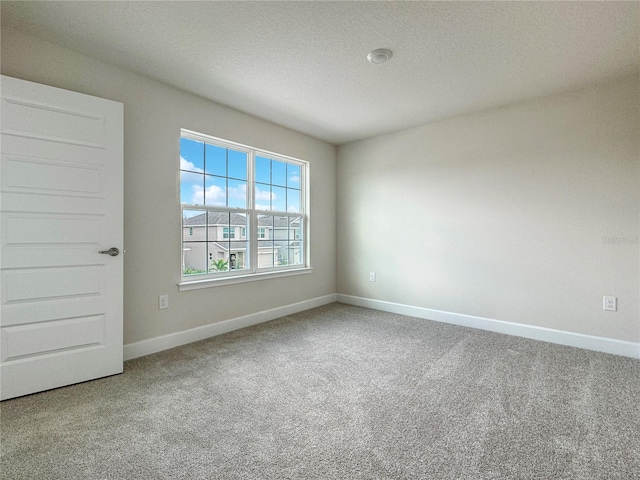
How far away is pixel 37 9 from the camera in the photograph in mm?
1879

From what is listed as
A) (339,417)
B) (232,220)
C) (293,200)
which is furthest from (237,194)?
(339,417)

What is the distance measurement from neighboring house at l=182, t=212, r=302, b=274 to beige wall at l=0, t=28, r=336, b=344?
195 mm

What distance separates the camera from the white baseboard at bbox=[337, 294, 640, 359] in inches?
106

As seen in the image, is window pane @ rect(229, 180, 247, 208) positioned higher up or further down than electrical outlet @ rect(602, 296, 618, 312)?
higher up

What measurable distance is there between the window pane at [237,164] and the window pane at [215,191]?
168 mm

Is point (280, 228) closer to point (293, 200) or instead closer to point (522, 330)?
point (293, 200)

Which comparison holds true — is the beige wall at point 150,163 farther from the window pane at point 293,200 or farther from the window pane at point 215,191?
the window pane at point 293,200

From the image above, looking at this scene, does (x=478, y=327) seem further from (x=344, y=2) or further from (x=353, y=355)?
(x=344, y=2)

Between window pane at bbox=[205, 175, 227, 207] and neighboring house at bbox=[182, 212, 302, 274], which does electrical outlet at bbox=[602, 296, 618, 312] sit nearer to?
neighboring house at bbox=[182, 212, 302, 274]

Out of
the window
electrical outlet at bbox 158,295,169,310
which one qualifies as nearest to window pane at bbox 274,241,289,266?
the window

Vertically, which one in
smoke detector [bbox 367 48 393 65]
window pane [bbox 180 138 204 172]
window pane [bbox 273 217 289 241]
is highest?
smoke detector [bbox 367 48 393 65]

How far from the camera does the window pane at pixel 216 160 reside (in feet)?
10.6

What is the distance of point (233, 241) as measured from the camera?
3.47 metres

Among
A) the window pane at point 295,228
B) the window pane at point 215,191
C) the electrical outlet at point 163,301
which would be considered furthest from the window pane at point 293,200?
the electrical outlet at point 163,301
